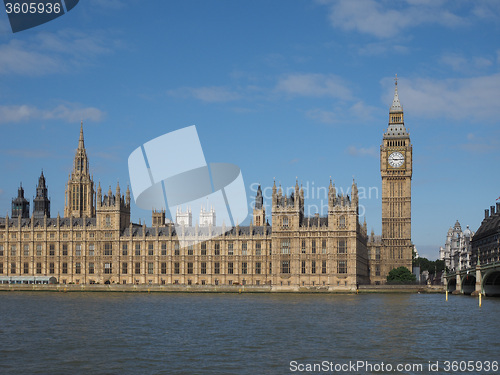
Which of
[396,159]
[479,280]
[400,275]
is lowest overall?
[400,275]

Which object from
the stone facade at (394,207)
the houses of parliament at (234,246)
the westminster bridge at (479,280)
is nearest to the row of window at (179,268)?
the houses of parliament at (234,246)

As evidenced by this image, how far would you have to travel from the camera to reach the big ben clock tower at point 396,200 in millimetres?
152250

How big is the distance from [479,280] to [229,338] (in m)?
67.0

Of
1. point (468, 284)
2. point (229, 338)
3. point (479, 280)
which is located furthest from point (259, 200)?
point (229, 338)

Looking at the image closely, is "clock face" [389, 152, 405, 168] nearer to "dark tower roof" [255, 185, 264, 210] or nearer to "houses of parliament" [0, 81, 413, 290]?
"houses of parliament" [0, 81, 413, 290]

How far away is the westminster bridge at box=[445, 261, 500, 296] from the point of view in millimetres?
108750

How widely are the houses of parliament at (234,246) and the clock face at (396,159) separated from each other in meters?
0.21

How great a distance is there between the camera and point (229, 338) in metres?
54.6

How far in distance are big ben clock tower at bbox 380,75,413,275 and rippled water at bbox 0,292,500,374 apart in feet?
226

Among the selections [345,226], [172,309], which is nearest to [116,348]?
[172,309]

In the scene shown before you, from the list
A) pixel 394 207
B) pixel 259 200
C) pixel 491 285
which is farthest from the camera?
pixel 259 200

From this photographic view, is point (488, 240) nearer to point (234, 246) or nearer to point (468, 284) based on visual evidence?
point (468, 284)

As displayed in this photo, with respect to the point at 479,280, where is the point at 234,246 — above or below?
above

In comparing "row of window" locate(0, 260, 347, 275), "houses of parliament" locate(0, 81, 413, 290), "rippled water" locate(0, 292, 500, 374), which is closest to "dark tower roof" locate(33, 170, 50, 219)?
"houses of parliament" locate(0, 81, 413, 290)
